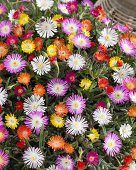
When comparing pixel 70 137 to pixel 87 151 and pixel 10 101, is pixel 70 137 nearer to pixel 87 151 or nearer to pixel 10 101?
pixel 87 151

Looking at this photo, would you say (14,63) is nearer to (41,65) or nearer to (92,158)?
(41,65)

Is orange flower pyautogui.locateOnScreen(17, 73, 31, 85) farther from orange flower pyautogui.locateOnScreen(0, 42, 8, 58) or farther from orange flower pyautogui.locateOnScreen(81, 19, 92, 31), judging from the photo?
orange flower pyautogui.locateOnScreen(81, 19, 92, 31)

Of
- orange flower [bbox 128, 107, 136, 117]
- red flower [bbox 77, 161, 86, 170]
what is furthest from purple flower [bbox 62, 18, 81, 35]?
red flower [bbox 77, 161, 86, 170]

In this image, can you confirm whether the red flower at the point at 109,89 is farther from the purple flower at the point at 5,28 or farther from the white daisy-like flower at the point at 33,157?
the purple flower at the point at 5,28

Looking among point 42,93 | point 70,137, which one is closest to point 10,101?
point 42,93

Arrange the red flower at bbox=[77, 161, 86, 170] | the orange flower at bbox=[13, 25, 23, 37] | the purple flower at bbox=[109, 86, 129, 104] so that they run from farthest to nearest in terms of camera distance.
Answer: the orange flower at bbox=[13, 25, 23, 37]
the purple flower at bbox=[109, 86, 129, 104]
the red flower at bbox=[77, 161, 86, 170]

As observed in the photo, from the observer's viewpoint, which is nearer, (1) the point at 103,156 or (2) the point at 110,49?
(1) the point at 103,156
